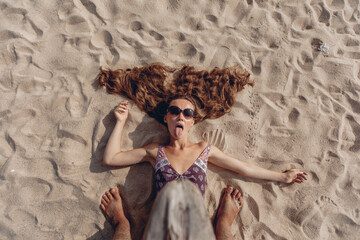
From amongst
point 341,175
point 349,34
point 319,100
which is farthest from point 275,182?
point 349,34

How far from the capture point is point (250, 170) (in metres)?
3.11

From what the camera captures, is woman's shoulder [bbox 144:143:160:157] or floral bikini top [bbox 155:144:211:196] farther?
woman's shoulder [bbox 144:143:160:157]

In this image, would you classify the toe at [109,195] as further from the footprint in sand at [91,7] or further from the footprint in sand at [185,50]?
the footprint in sand at [91,7]

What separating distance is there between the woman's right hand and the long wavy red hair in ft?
0.44

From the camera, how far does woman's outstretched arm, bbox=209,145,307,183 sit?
3104mm

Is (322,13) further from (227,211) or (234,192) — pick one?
(227,211)

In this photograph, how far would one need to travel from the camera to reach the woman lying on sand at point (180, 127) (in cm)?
293

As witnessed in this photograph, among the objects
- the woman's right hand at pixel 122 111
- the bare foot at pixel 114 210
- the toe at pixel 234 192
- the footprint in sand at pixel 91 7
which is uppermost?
the footprint in sand at pixel 91 7

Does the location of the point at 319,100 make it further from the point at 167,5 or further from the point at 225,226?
the point at 167,5

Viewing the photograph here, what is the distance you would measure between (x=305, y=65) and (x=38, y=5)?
3.54m

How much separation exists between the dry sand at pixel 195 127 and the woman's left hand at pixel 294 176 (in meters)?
0.09

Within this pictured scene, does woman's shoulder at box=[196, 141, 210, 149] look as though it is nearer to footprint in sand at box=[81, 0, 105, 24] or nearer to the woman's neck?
the woman's neck

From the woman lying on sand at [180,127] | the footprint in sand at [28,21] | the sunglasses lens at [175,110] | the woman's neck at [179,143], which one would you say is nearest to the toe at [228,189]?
the woman lying on sand at [180,127]

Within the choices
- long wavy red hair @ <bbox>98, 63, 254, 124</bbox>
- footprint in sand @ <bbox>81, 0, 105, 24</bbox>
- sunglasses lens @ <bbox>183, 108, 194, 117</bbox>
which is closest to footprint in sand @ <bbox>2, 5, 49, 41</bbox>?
footprint in sand @ <bbox>81, 0, 105, 24</bbox>
